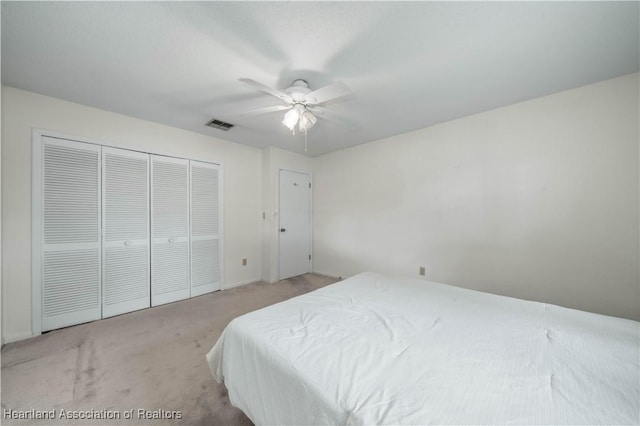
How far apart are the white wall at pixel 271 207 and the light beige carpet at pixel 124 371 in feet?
4.07

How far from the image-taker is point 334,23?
136cm

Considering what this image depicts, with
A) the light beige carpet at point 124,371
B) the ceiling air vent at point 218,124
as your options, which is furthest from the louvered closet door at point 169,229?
the ceiling air vent at point 218,124

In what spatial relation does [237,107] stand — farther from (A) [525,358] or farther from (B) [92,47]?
(A) [525,358]

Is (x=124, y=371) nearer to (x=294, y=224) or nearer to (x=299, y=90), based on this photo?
(x=299, y=90)

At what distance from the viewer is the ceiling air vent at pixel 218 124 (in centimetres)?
280

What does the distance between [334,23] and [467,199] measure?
234 cm

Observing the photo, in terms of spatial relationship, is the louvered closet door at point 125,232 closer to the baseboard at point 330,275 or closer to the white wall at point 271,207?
the white wall at point 271,207

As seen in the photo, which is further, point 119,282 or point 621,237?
point 119,282

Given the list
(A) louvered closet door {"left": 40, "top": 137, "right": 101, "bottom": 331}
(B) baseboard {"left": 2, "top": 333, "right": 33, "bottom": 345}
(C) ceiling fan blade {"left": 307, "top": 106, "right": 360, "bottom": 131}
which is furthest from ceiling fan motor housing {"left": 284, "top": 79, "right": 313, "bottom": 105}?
(B) baseboard {"left": 2, "top": 333, "right": 33, "bottom": 345}

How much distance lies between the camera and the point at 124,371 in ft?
5.55

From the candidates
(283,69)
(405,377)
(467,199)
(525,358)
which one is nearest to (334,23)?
(283,69)

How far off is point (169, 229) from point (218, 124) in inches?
58.8

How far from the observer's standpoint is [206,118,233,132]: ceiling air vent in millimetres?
2797

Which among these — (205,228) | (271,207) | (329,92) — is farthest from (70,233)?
(329,92)
